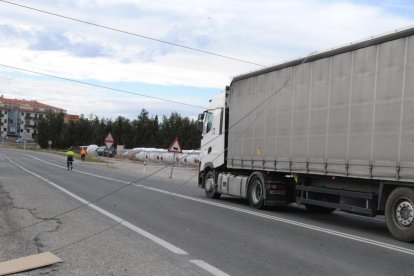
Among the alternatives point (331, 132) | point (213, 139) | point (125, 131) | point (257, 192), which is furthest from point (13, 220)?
point (125, 131)

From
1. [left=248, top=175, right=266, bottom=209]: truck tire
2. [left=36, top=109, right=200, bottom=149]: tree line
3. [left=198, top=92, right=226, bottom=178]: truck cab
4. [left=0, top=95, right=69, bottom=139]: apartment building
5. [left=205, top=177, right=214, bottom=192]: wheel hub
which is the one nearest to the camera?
[left=248, top=175, right=266, bottom=209]: truck tire

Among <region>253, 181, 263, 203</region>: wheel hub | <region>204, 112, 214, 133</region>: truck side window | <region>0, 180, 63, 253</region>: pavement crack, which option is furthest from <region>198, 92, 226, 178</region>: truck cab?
<region>0, 180, 63, 253</region>: pavement crack

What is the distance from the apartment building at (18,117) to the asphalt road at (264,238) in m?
177

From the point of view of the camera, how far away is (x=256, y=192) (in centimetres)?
1438

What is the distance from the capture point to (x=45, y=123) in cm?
11312

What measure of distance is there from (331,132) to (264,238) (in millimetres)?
3225

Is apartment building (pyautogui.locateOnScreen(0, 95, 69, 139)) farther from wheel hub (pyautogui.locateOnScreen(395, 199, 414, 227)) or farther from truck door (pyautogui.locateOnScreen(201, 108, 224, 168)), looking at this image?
wheel hub (pyautogui.locateOnScreen(395, 199, 414, 227))

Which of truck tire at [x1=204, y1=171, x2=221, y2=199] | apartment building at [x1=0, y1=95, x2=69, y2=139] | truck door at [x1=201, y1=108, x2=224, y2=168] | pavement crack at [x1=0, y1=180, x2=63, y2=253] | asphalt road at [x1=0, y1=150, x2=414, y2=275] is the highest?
apartment building at [x1=0, y1=95, x2=69, y2=139]

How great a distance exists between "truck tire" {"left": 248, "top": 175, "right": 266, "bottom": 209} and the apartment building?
175640mm

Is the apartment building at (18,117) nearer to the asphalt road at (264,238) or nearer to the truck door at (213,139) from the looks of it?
the truck door at (213,139)

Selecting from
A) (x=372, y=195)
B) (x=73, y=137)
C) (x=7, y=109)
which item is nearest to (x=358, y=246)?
(x=372, y=195)

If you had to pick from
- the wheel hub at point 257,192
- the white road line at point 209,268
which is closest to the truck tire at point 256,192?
the wheel hub at point 257,192

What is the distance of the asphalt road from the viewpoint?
6.94 metres

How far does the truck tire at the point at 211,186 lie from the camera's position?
17141mm
